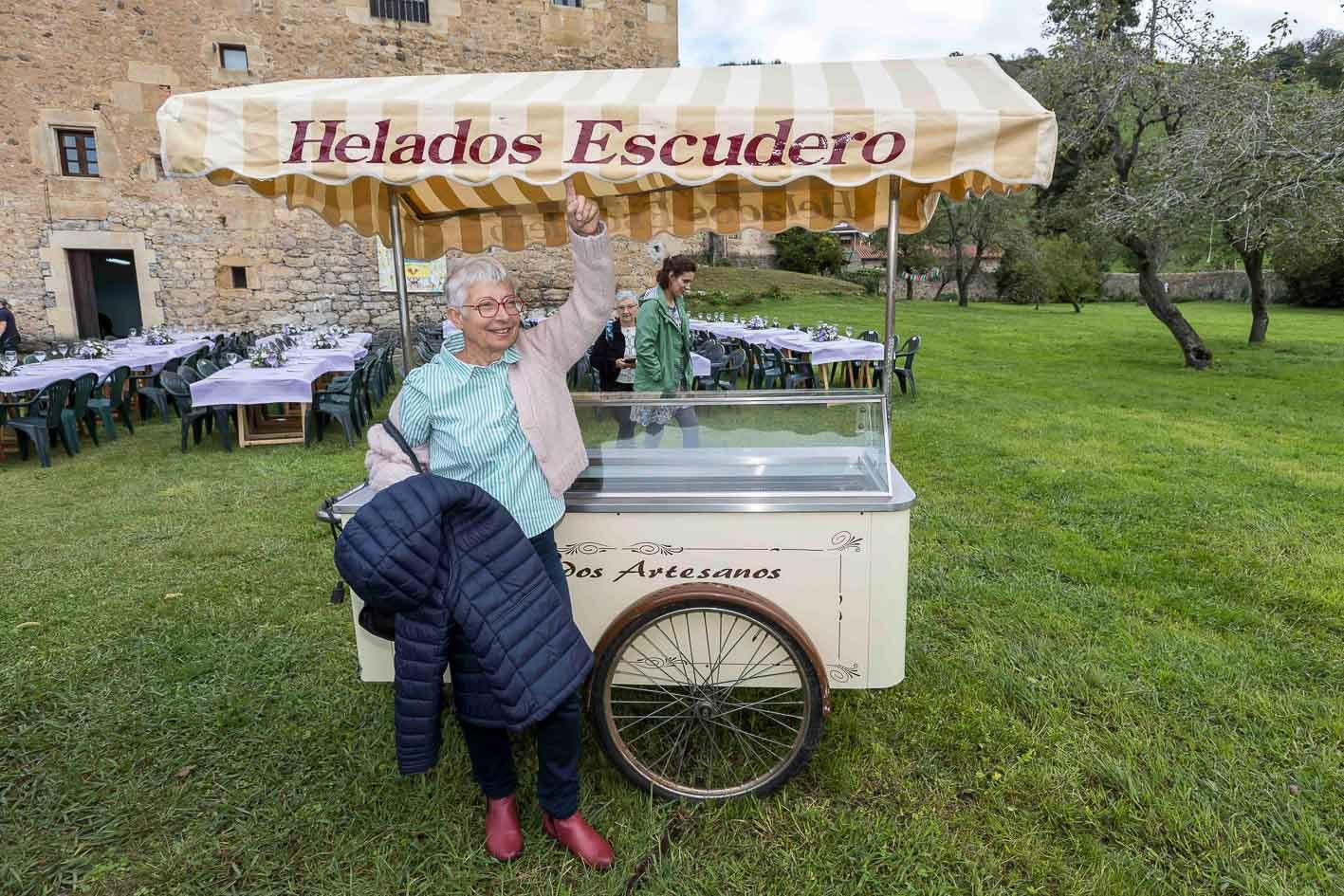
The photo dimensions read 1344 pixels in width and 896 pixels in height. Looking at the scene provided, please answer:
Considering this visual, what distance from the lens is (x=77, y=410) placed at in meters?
7.83

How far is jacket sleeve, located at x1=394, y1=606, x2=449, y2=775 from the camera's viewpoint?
195 cm

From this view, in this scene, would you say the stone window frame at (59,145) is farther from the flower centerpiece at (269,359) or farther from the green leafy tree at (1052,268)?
the green leafy tree at (1052,268)

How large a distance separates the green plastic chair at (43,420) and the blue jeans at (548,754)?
7.42m

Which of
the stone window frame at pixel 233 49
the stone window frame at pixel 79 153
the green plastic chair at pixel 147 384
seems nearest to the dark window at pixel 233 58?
the stone window frame at pixel 233 49

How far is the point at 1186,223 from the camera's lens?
414 inches

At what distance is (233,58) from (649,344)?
17683 mm

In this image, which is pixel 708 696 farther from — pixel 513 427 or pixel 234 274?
pixel 234 274

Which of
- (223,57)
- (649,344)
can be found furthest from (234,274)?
(649,344)

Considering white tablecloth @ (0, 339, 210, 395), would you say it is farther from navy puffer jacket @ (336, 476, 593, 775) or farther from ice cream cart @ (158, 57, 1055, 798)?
navy puffer jacket @ (336, 476, 593, 775)

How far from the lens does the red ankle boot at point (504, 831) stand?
2271 millimetres

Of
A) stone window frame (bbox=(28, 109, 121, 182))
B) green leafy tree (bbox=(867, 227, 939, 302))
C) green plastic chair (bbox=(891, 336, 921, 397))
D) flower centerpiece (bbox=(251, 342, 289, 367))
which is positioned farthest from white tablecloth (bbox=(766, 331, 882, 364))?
green leafy tree (bbox=(867, 227, 939, 302))

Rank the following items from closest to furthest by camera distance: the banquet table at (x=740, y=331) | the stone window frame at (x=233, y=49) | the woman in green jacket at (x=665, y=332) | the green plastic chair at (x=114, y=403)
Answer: the woman in green jacket at (x=665, y=332) < the green plastic chair at (x=114, y=403) < the banquet table at (x=740, y=331) < the stone window frame at (x=233, y=49)

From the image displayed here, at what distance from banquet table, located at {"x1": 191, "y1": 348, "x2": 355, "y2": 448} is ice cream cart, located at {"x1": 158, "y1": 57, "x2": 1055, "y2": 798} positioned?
5448 mm

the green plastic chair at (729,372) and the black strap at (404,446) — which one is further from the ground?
the black strap at (404,446)
